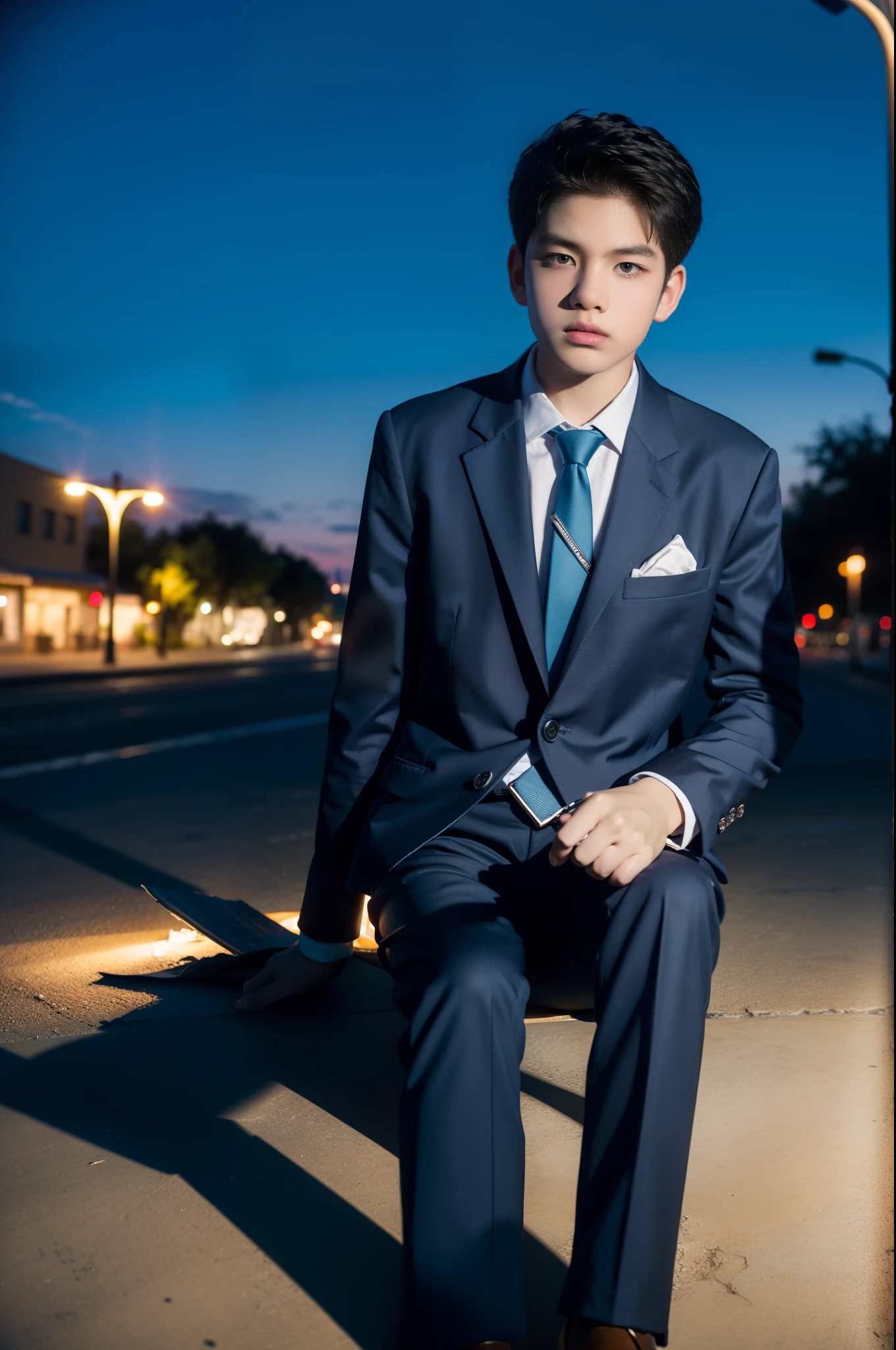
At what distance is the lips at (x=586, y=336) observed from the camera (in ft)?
7.13

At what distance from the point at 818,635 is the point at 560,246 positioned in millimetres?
110371

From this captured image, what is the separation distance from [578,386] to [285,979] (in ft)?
5.24

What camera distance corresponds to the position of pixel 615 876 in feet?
6.03

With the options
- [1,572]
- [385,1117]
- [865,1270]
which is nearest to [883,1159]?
[865,1270]

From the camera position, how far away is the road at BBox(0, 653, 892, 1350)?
1.95 meters

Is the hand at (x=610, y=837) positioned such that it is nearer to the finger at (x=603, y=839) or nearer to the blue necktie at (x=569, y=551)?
the finger at (x=603, y=839)

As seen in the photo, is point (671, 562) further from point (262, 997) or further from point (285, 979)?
point (262, 997)

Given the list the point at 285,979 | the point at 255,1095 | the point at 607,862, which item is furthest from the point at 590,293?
the point at 255,1095

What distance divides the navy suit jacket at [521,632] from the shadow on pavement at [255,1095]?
0.61 meters

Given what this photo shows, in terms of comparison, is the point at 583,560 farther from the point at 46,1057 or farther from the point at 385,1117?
the point at 46,1057

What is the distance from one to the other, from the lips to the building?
44568mm

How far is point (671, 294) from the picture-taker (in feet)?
7.59

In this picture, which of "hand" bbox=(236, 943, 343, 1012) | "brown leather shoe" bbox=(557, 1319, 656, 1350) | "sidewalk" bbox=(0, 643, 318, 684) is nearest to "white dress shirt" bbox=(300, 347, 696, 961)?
"hand" bbox=(236, 943, 343, 1012)

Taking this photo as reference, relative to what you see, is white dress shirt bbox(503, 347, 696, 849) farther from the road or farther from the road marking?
the road marking
